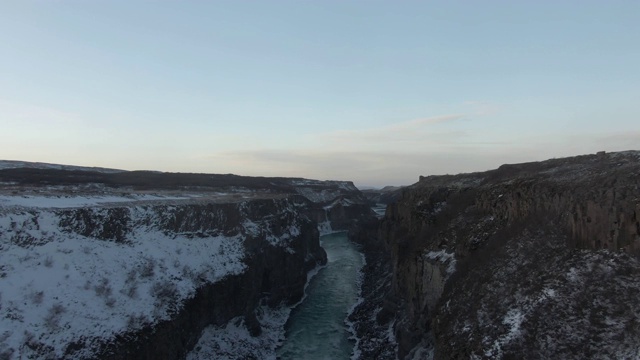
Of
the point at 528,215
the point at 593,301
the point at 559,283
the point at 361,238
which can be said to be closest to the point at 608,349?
the point at 593,301

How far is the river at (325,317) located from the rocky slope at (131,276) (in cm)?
199

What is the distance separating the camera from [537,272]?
24.6 m

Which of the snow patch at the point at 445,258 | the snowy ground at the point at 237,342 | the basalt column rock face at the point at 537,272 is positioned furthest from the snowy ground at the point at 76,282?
the snow patch at the point at 445,258

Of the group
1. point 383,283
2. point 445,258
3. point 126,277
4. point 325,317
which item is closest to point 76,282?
point 126,277

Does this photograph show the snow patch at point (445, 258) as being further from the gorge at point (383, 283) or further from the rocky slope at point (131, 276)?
the rocky slope at point (131, 276)

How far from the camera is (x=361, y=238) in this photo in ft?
309

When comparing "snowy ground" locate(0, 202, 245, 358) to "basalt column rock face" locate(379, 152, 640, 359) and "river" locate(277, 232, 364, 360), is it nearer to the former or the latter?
"river" locate(277, 232, 364, 360)

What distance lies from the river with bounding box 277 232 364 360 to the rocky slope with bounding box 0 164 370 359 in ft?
6.54

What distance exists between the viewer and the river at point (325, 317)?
124 ft

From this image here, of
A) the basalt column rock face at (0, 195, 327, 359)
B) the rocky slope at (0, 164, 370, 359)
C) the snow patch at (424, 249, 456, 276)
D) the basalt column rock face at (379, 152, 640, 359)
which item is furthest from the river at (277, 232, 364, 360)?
the snow patch at (424, 249, 456, 276)

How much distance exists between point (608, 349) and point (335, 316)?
30.9m

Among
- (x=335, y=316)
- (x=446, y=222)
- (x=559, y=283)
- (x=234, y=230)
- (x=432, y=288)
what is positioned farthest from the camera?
(x=234, y=230)

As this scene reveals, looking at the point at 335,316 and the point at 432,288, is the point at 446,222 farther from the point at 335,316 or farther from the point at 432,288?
the point at 335,316

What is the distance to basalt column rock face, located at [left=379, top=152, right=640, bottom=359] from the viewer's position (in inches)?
787
